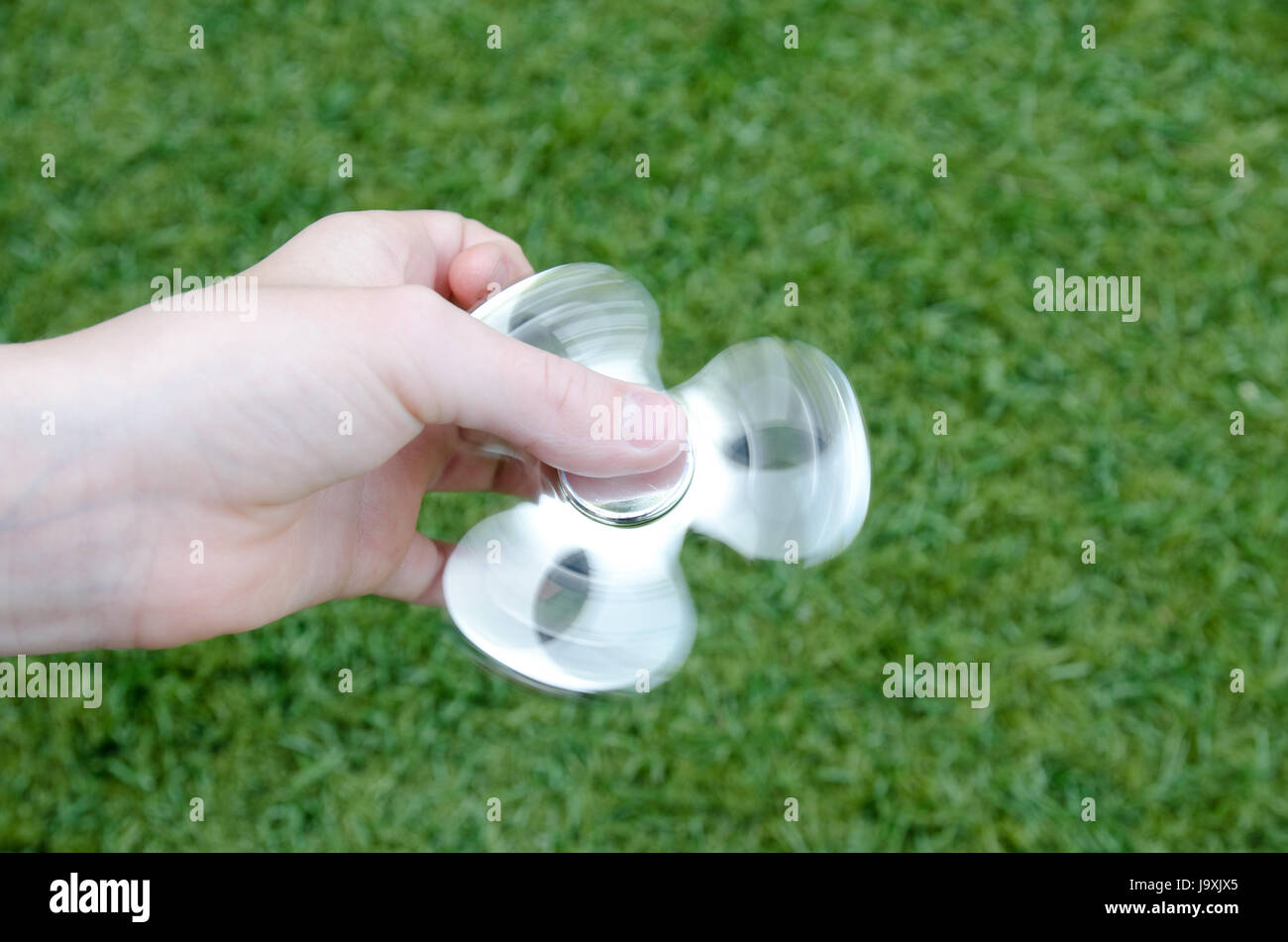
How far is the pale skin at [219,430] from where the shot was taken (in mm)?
1641

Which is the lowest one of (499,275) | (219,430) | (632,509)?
(632,509)

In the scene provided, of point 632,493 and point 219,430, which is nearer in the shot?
point 219,430

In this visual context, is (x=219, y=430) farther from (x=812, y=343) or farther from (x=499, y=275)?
(x=812, y=343)

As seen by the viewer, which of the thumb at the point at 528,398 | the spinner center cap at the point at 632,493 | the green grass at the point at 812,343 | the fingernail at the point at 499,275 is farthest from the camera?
the green grass at the point at 812,343

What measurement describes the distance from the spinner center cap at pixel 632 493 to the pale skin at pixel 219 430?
0.06 metres

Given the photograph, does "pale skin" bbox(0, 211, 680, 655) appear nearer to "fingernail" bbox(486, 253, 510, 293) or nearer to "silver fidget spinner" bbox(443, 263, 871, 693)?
"silver fidget spinner" bbox(443, 263, 871, 693)

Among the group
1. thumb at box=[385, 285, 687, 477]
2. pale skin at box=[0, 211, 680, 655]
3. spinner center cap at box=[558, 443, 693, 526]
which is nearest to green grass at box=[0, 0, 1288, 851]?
pale skin at box=[0, 211, 680, 655]

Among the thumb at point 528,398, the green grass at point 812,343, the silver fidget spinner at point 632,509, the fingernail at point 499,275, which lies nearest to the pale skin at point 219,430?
the thumb at point 528,398

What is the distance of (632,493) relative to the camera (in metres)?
1.78

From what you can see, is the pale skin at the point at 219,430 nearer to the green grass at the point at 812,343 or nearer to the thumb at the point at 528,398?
the thumb at the point at 528,398

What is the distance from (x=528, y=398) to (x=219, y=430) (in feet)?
1.70

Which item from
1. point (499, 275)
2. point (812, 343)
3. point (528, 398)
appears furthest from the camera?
point (812, 343)

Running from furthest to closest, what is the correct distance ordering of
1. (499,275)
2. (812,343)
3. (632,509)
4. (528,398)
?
(812,343), (499,275), (632,509), (528,398)

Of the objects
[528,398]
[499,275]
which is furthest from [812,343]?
[528,398]
